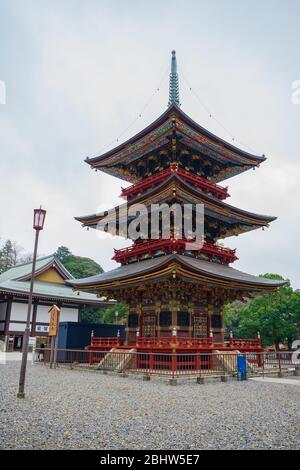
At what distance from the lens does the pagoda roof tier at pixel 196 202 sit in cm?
2042

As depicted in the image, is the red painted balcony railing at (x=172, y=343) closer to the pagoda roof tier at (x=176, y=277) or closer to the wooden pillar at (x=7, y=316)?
the pagoda roof tier at (x=176, y=277)

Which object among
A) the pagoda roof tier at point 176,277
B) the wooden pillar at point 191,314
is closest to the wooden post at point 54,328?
the pagoda roof tier at point 176,277

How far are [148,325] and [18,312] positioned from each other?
1826 centimetres

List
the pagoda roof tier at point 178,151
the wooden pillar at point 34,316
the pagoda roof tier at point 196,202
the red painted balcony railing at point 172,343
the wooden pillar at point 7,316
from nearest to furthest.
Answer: the red painted balcony railing at point 172,343
the pagoda roof tier at point 196,202
the pagoda roof tier at point 178,151
the wooden pillar at point 7,316
the wooden pillar at point 34,316

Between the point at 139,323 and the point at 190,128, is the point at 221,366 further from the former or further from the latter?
the point at 190,128

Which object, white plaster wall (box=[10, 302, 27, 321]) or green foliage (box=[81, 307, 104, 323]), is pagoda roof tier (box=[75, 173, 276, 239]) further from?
green foliage (box=[81, 307, 104, 323])

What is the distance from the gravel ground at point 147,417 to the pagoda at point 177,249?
6.54m

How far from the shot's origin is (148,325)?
859 inches

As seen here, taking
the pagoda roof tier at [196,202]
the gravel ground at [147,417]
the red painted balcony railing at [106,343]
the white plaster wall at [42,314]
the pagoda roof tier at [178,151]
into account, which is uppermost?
the pagoda roof tier at [178,151]

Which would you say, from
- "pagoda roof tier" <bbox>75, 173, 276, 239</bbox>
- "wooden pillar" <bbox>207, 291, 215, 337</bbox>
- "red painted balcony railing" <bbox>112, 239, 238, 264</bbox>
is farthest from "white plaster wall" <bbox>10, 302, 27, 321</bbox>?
"wooden pillar" <bbox>207, 291, 215, 337</bbox>

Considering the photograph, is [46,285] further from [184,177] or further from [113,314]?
[184,177]

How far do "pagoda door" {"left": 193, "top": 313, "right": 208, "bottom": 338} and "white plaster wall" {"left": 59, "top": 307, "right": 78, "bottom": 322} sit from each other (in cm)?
2061

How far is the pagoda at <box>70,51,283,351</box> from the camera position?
19.8 m
